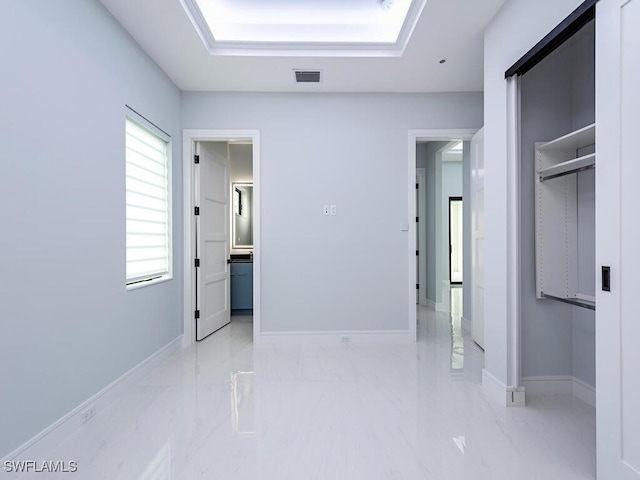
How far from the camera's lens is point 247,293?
5.14m

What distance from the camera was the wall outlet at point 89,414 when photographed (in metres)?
2.10

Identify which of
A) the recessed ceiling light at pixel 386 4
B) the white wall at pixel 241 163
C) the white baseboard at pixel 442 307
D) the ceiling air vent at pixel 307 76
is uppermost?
the recessed ceiling light at pixel 386 4

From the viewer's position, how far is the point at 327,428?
6.83 ft

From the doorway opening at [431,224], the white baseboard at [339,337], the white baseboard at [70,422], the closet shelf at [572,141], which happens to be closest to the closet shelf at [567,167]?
the closet shelf at [572,141]

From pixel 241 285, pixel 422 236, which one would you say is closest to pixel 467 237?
pixel 422 236

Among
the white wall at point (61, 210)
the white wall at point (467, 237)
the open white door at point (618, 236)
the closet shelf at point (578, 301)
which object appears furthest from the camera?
the white wall at point (467, 237)

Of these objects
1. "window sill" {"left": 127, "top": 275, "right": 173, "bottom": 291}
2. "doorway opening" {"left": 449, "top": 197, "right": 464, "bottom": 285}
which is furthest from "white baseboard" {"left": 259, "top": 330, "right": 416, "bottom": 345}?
"doorway opening" {"left": 449, "top": 197, "right": 464, "bottom": 285}

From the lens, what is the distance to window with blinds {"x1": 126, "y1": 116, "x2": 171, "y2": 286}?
9.11 ft

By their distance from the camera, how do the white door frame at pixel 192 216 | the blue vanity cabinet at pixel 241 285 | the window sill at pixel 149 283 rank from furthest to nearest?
the blue vanity cabinet at pixel 241 285, the white door frame at pixel 192 216, the window sill at pixel 149 283

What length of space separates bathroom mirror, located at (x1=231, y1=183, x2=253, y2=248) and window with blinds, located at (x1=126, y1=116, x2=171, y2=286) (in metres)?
2.00

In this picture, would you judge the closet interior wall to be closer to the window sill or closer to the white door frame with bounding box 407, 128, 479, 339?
the white door frame with bounding box 407, 128, 479, 339

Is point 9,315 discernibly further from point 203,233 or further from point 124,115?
point 203,233

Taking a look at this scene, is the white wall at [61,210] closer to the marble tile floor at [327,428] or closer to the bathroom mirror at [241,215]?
the marble tile floor at [327,428]

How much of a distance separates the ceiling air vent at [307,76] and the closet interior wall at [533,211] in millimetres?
1747
